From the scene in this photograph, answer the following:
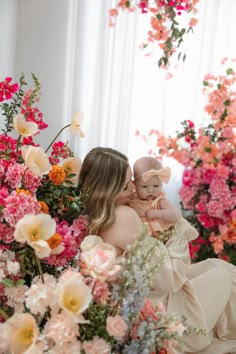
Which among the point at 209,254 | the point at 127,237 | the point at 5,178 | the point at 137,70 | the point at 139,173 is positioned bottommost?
the point at 209,254

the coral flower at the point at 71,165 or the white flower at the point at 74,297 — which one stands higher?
the coral flower at the point at 71,165

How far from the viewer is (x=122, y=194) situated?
215 centimetres

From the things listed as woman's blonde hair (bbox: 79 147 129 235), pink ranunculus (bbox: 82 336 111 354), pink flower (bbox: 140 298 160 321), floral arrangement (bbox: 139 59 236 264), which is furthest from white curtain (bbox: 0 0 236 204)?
pink ranunculus (bbox: 82 336 111 354)

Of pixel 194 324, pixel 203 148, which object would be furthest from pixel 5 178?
pixel 203 148

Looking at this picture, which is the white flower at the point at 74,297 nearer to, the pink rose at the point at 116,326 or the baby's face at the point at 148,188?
the pink rose at the point at 116,326

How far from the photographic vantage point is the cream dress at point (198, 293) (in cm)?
219

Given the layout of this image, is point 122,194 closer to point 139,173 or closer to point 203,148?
point 139,173

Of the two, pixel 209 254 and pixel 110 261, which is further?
pixel 209 254

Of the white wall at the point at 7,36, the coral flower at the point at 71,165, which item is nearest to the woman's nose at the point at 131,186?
the coral flower at the point at 71,165

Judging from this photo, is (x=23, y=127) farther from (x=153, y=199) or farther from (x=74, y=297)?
(x=153, y=199)

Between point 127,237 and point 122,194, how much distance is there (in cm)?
20

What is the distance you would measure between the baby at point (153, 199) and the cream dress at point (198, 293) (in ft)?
0.29

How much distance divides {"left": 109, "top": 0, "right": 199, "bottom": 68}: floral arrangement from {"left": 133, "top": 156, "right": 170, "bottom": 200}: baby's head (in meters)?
Result: 0.98

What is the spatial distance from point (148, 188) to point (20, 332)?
1357 millimetres
